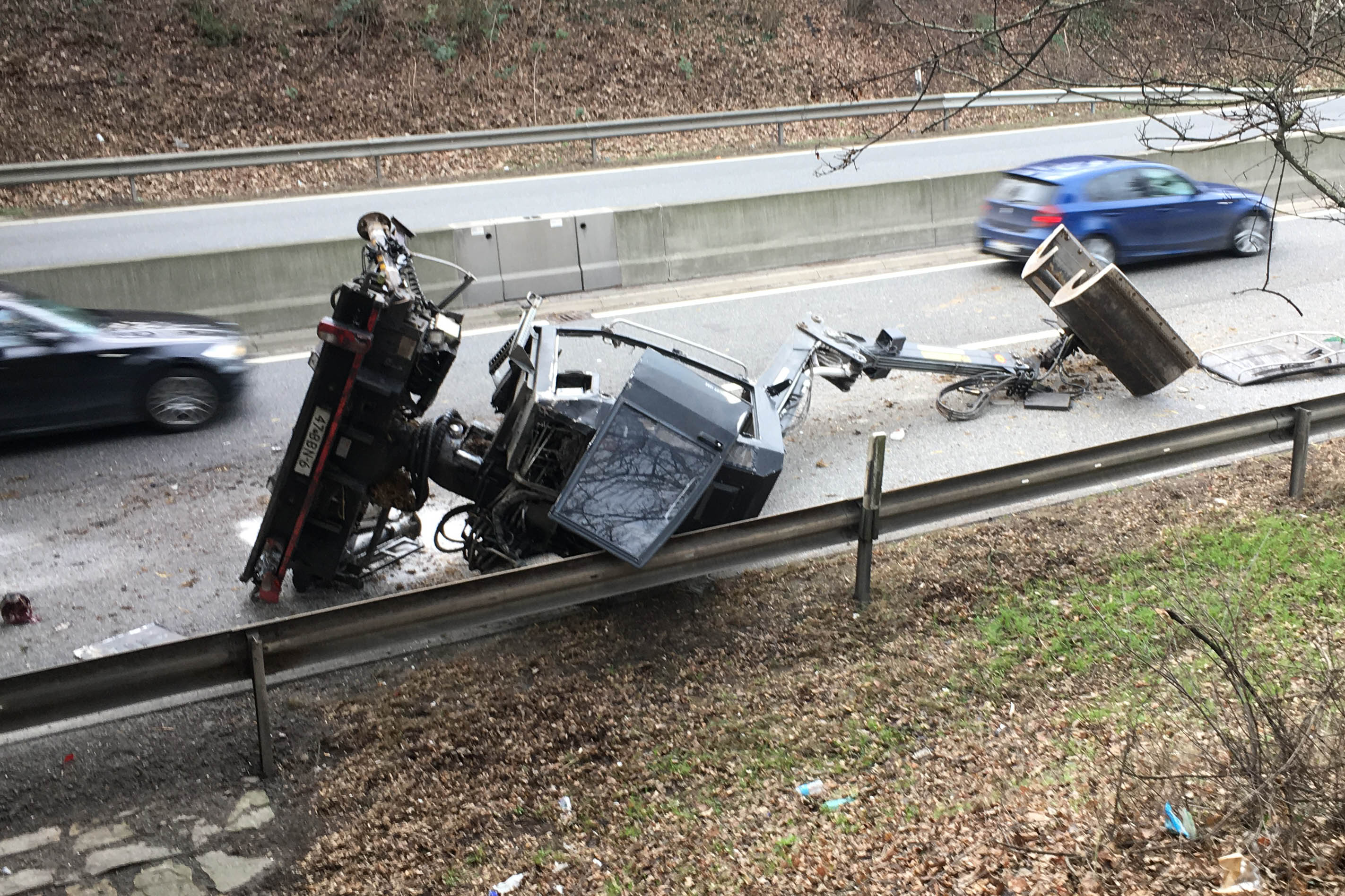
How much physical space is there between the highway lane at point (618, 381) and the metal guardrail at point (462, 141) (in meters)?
3.97

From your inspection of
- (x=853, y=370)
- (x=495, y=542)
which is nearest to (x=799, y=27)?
(x=853, y=370)

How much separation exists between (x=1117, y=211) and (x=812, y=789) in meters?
11.0

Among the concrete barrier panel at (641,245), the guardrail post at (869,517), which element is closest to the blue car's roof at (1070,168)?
the concrete barrier panel at (641,245)

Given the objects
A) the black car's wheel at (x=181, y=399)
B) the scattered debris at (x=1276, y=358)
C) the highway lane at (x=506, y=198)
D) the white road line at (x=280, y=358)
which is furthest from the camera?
the highway lane at (x=506, y=198)

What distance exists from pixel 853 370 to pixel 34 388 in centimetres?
688

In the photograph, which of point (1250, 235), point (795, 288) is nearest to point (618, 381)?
point (795, 288)

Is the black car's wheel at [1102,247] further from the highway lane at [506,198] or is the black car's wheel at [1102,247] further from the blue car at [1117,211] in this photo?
the highway lane at [506,198]

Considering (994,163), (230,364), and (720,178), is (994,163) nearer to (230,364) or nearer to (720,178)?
(720,178)

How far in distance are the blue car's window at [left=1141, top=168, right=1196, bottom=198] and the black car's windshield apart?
12123mm

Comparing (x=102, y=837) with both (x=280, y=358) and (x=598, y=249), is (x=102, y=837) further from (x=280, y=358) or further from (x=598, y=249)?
(x=598, y=249)

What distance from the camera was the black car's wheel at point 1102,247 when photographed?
13.9m

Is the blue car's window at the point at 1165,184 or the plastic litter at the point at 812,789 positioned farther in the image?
the blue car's window at the point at 1165,184

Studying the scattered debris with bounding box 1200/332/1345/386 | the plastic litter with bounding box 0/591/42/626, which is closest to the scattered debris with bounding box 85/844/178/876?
the plastic litter with bounding box 0/591/42/626

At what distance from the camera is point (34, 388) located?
9336 millimetres
